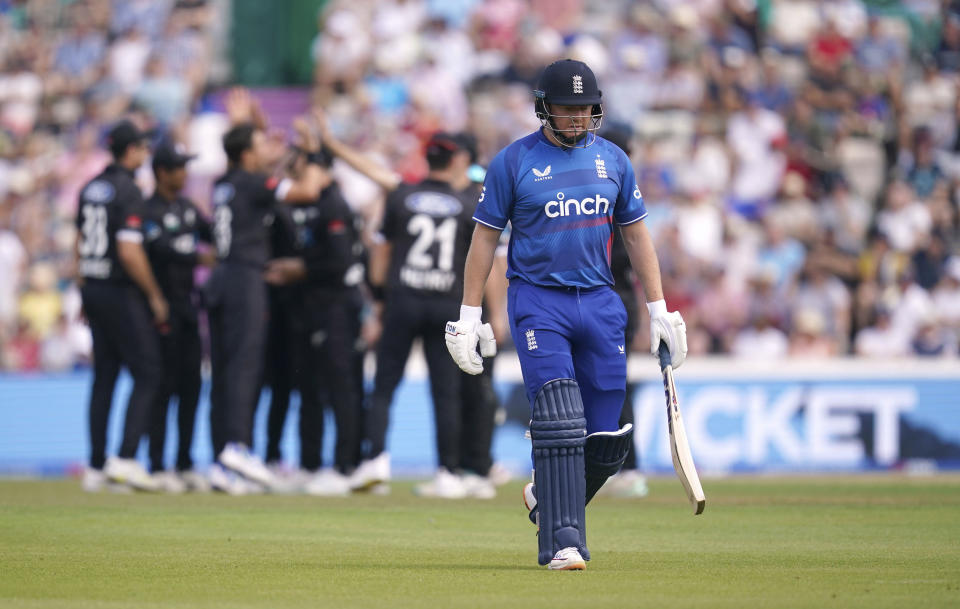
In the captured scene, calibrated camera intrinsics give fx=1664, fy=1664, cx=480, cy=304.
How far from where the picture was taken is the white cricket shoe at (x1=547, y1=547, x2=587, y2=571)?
7660 mm

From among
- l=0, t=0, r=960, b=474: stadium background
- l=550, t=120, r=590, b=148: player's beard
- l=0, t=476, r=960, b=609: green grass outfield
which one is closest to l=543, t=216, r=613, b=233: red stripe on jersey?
l=550, t=120, r=590, b=148: player's beard

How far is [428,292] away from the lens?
13.0 meters

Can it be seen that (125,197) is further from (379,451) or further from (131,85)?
(131,85)

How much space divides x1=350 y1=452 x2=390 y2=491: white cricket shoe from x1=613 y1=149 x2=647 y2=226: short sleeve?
5.34 m

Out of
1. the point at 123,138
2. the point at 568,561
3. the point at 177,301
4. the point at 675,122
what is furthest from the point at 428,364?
the point at 675,122

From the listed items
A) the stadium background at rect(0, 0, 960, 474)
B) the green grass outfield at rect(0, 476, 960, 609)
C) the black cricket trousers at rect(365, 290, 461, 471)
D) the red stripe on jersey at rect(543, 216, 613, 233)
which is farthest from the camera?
the stadium background at rect(0, 0, 960, 474)

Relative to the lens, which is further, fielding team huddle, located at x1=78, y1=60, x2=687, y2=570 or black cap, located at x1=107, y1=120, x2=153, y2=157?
black cap, located at x1=107, y1=120, x2=153, y2=157

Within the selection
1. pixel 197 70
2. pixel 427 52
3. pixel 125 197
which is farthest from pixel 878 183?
pixel 125 197

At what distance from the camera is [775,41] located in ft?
78.3

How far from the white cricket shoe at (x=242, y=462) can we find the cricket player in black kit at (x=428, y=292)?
35.4 inches

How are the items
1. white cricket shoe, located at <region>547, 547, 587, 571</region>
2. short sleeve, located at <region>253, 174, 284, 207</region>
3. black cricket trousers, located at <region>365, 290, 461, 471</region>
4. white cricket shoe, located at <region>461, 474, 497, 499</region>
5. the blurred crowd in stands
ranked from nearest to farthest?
white cricket shoe, located at <region>547, 547, 587, 571</region>
black cricket trousers, located at <region>365, 290, 461, 471</region>
white cricket shoe, located at <region>461, 474, 497, 499</region>
short sleeve, located at <region>253, 174, 284, 207</region>
the blurred crowd in stands

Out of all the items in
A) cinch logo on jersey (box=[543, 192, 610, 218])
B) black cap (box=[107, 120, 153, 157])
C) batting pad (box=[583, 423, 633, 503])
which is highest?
black cap (box=[107, 120, 153, 157])

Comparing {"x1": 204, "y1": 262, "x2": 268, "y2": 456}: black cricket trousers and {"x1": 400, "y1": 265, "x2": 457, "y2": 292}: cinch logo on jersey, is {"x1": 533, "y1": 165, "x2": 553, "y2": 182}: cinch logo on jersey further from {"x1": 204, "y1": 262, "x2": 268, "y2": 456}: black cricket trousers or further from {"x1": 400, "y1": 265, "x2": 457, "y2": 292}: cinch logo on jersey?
{"x1": 204, "y1": 262, "x2": 268, "y2": 456}: black cricket trousers

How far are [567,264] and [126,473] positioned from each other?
6.35 m
